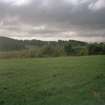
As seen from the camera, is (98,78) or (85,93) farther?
(98,78)

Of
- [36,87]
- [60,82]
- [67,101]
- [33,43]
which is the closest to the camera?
[67,101]

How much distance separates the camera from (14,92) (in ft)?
23.6

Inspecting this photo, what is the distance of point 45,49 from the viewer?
28562 millimetres

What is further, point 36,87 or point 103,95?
point 36,87

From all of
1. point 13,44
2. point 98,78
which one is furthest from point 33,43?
point 98,78

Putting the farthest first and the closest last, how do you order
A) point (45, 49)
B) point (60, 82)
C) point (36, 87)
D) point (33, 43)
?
point (33, 43)
point (45, 49)
point (60, 82)
point (36, 87)

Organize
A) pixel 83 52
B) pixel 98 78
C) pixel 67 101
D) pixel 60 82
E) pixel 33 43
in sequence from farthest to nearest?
pixel 33 43, pixel 83 52, pixel 98 78, pixel 60 82, pixel 67 101

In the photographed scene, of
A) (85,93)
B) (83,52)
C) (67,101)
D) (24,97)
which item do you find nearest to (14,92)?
(24,97)

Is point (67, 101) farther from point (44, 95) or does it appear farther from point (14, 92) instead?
point (14, 92)

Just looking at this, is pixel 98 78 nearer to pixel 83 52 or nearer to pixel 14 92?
pixel 14 92

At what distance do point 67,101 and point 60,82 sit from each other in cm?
263

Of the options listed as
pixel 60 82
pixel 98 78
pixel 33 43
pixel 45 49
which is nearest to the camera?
pixel 60 82

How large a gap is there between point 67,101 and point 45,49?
2252 centimetres

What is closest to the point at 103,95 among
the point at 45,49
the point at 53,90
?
the point at 53,90
